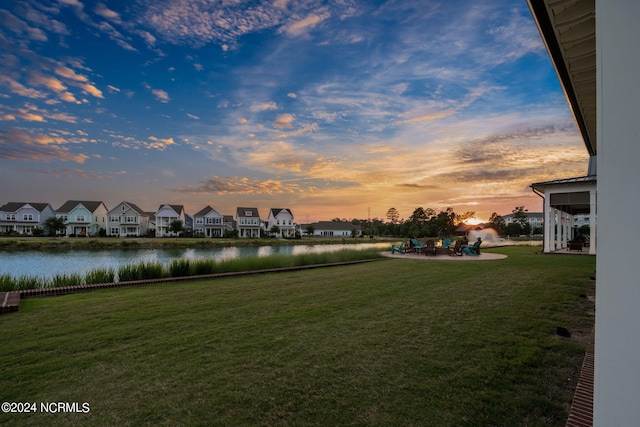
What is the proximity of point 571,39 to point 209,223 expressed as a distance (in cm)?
6784

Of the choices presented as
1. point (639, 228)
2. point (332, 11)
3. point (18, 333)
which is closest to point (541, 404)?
point (639, 228)

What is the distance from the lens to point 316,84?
687 inches

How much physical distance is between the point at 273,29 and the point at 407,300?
12.8m

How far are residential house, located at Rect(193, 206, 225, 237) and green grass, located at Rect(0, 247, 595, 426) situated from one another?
60.1 metres

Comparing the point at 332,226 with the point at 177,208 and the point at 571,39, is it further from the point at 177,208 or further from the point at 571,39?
the point at 571,39

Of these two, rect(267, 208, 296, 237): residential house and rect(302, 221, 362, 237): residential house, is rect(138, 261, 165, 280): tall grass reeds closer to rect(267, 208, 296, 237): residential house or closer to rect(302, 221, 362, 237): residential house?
rect(267, 208, 296, 237): residential house

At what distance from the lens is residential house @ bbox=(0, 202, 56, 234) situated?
55.6m

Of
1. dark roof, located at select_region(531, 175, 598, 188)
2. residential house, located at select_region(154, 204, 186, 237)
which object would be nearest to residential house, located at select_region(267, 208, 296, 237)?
residential house, located at select_region(154, 204, 186, 237)

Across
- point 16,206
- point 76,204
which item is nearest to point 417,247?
point 76,204

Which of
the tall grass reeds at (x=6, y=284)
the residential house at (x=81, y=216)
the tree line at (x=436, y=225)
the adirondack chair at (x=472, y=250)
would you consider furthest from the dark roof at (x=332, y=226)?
the tall grass reeds at (x=6, y=284)

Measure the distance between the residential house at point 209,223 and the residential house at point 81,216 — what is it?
17189 mm

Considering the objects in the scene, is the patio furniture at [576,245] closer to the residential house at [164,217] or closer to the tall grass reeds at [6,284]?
the tall grass reeds at [6,284]

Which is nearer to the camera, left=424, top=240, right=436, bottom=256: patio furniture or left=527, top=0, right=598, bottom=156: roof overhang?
left=527, top=0, right=598, bottom=156: roof overhang

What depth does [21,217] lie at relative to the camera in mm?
56938
